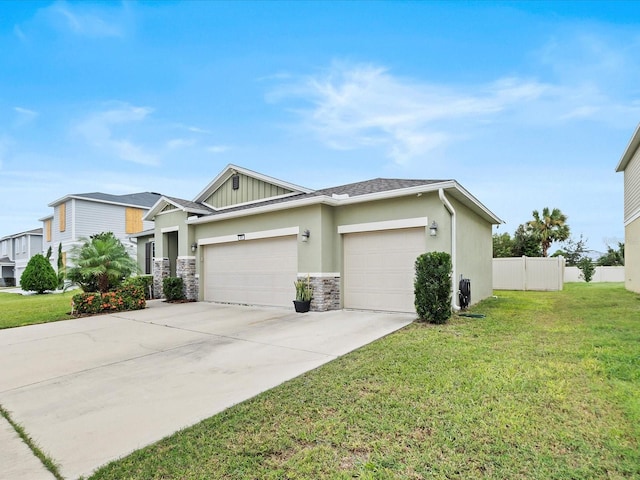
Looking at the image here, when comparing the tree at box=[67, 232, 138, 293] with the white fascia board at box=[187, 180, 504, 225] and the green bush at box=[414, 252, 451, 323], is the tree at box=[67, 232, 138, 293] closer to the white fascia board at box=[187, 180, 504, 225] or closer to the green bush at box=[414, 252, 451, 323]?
the white fascia board at box=[187, 180, 504, 225]

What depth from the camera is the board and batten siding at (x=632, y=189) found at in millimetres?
13094

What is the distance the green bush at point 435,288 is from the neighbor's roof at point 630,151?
9762mm

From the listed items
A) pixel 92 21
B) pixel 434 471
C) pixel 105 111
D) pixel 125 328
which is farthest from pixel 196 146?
pixel 434 471

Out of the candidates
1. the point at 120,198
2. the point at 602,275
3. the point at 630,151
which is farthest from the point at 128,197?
the point at 602,275

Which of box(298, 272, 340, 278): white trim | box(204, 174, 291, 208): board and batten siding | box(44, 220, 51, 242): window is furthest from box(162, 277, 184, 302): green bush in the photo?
box(44, 220, 51, 242): window

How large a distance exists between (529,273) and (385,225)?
1238cm

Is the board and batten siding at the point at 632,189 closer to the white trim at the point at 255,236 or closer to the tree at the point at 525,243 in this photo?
the white trim at the point at 255,236

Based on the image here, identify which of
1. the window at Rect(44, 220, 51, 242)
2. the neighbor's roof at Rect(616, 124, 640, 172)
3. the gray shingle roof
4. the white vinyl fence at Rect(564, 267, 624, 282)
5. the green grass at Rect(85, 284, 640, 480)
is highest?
the gray shingle roof

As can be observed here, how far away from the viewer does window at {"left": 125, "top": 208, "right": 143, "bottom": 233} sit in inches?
1013

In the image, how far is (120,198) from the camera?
26.2 m

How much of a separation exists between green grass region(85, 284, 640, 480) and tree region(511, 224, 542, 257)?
27.0 metres

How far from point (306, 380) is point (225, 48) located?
11.1 m

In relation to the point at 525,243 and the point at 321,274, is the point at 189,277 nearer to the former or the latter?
the point at 321,274

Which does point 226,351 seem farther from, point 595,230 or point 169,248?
point 595,230
